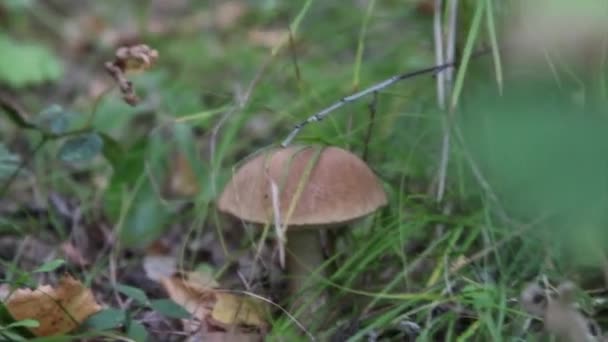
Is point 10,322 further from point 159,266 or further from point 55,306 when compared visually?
point 159,266

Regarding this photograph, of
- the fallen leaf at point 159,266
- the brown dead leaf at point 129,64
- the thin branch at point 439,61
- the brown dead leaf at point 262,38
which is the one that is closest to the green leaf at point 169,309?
the fallen leaf at point 159,266

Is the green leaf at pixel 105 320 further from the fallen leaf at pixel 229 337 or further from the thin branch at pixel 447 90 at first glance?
the thin branch at pixel 447 90

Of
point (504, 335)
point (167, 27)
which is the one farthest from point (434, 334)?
point (167, 27)

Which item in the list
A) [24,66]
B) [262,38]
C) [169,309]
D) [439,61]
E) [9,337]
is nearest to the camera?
[9,337]

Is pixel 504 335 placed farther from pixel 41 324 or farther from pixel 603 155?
pixel 41 324

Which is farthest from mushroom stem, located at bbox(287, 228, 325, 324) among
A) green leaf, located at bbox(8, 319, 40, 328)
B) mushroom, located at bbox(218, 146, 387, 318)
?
green leaf, located at bbox(8, 319, 40, 328)

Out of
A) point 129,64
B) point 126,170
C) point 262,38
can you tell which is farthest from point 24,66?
point 129,64
